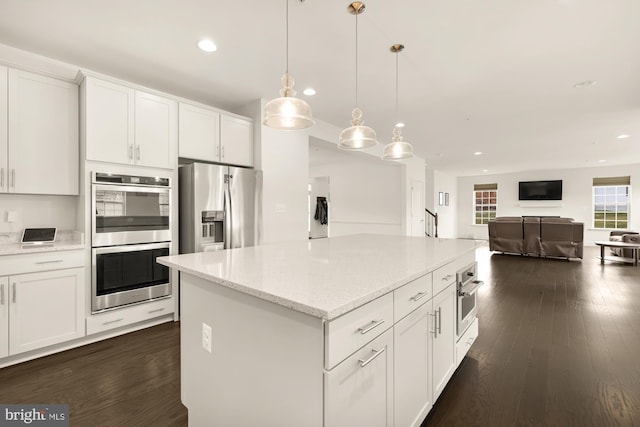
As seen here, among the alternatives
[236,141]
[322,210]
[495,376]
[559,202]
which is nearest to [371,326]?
[495,376]

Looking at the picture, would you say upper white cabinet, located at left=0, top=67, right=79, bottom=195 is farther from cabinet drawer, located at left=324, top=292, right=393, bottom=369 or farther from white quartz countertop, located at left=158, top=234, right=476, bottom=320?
cabinet drawer, located at left=324, top=292, right=393, bottom=369

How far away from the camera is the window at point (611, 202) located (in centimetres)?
990

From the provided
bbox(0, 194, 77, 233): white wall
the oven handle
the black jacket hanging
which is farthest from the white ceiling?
the black jacket hanging

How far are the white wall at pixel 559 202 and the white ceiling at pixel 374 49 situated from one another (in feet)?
25.1

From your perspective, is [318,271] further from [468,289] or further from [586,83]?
[586,83]

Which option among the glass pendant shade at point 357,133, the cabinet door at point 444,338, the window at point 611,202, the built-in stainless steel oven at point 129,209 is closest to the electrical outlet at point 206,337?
the cabinet door at point 444,338

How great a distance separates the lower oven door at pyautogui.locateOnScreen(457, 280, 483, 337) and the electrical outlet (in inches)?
62.9

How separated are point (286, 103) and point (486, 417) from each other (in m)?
2.23

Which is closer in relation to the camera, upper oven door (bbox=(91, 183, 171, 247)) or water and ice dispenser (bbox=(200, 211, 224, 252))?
upper oven door (bbox=(91, 183, 171, 247))

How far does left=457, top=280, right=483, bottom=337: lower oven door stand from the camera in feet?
6.74

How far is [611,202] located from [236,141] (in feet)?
41.9

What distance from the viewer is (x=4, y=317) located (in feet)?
7.40

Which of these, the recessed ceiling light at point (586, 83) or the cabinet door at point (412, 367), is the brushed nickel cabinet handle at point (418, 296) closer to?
the cabinet door at point (412, 367)

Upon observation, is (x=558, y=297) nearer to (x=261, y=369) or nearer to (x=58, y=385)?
(x=261, y=369)
